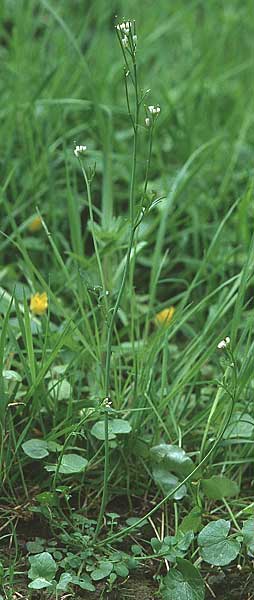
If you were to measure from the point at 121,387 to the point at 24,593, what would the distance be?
49 centimetres

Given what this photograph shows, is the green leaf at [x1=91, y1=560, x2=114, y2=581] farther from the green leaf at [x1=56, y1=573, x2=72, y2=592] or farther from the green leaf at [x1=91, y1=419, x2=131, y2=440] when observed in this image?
the green leaf at [x1=91, y1=419, x2=131, y2=440]

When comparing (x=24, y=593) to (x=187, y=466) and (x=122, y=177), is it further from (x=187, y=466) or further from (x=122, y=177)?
(x=122, y=177)

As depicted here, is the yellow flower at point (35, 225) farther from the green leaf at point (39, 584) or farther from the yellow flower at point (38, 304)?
the green leaf at point (39, 584)

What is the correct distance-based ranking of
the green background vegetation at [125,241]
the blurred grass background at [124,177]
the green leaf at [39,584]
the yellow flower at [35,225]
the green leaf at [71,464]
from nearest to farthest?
the green leaf at [39,584] < the green leaf at [71,464] < the green background vegetation at [125,241] < the blurred grass background at [124,177] < the yellow flower at [35,225]

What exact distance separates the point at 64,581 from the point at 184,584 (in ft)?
0.60

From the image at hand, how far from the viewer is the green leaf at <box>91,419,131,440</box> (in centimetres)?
156

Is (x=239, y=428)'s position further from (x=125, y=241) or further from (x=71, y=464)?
(x=125, y=241)

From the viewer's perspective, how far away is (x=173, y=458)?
63.3 inches

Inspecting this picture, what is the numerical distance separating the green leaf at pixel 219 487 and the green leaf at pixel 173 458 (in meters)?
0.04

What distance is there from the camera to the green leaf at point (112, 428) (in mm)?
1564

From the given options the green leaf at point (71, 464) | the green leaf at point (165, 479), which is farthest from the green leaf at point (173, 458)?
the green leaf at point (71, 464)

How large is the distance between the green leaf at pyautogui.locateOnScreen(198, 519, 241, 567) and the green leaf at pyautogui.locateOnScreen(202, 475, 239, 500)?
12 cm

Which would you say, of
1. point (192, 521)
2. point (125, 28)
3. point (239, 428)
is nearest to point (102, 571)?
point (192, 521)

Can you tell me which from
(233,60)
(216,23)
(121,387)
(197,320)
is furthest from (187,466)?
(216,23)
